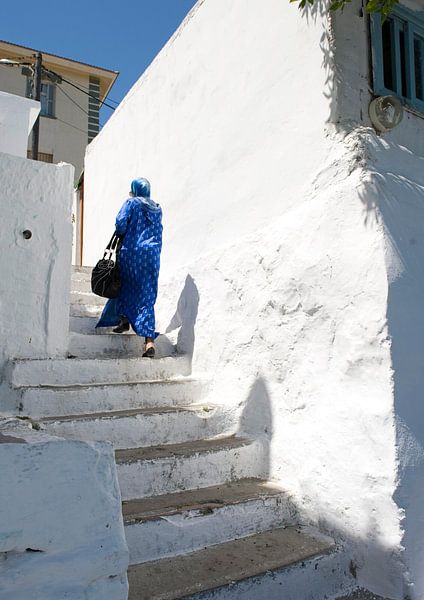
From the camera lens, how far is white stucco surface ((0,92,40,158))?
507 cm

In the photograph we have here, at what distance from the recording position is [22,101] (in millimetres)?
5129

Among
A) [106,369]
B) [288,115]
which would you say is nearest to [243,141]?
[288,115]

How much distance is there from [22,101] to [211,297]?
267 cm

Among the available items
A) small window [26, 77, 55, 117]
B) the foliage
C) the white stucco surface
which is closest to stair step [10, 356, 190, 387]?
the white stucco surface

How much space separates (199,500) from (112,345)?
181cm

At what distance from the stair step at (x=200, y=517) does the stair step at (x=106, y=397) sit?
0.80m

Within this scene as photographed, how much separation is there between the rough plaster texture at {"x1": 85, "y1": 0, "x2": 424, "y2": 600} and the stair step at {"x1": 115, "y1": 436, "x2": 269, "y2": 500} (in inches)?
5.9

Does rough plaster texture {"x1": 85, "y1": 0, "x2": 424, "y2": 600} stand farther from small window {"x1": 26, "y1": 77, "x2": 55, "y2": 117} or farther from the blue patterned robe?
small window {"x1": 26, "y1": 77, "x2": 55, "y2": 117}

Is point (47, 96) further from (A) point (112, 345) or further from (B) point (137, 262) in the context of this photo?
(A) point (112, 345)

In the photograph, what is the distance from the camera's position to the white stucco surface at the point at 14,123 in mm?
5070

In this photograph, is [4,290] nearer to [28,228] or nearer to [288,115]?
[28,228]

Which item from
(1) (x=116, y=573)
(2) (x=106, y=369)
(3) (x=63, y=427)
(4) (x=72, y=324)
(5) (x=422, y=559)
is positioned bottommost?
(5) (x=422, y=559)

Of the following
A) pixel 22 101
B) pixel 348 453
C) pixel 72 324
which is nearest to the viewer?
pixel 348 453

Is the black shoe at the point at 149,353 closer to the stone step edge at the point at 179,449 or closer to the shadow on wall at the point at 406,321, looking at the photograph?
the stone step edge at the point at 179,449
